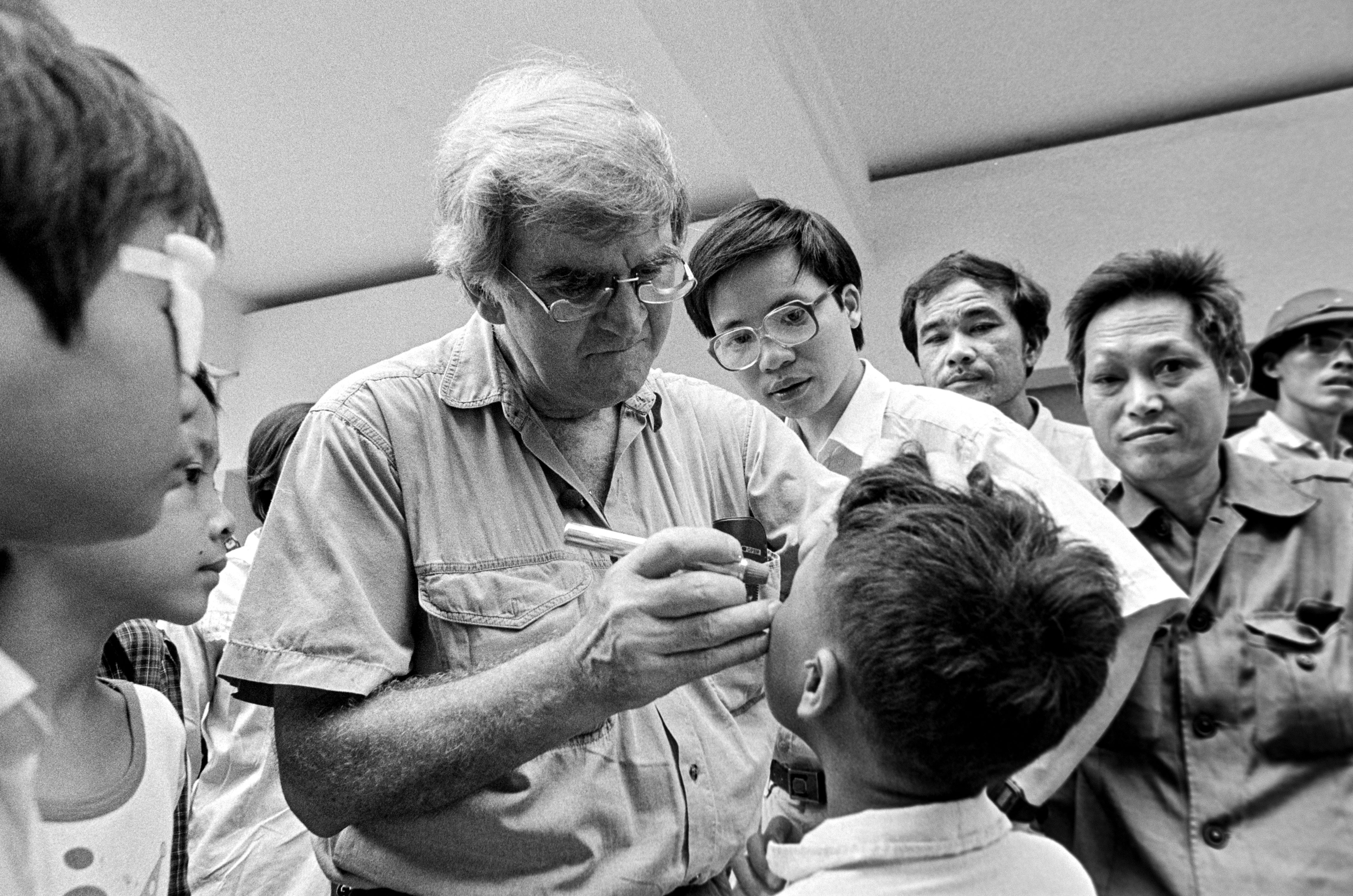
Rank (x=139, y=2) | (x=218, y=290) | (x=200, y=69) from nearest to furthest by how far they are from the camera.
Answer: (x=139, y=2) < (x=200, y=69) < (x=218, y=290)

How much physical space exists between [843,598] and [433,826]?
0.63m

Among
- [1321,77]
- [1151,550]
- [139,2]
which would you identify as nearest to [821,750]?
[1151,550]

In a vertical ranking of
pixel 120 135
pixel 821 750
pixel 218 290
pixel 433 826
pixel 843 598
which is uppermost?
pixel 120 135

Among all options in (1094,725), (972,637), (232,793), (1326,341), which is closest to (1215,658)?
(1094,725)

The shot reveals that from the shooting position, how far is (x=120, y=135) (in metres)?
0.74

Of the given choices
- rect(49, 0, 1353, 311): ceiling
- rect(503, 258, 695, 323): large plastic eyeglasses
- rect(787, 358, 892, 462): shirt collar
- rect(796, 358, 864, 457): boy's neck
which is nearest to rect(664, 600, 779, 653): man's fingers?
rect(503, 258, 695, 323): large plastic eyeglasses

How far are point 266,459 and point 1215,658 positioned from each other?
222cm

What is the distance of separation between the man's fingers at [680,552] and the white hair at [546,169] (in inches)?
22.1

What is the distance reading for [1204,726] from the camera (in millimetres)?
1744

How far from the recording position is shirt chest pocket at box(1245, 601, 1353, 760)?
166 centimetres

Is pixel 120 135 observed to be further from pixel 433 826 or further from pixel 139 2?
pixel 139 2

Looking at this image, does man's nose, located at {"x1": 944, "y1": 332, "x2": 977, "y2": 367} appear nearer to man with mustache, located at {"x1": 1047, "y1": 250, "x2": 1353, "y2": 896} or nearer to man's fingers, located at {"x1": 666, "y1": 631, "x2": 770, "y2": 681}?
man with mustache, located at {"x1": 1047, "y1": 250, "x2": 1353, "y2": 896}

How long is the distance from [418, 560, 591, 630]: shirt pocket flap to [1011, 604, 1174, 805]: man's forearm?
0.83 m

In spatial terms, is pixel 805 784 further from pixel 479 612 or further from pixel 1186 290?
pixel 1186 290
